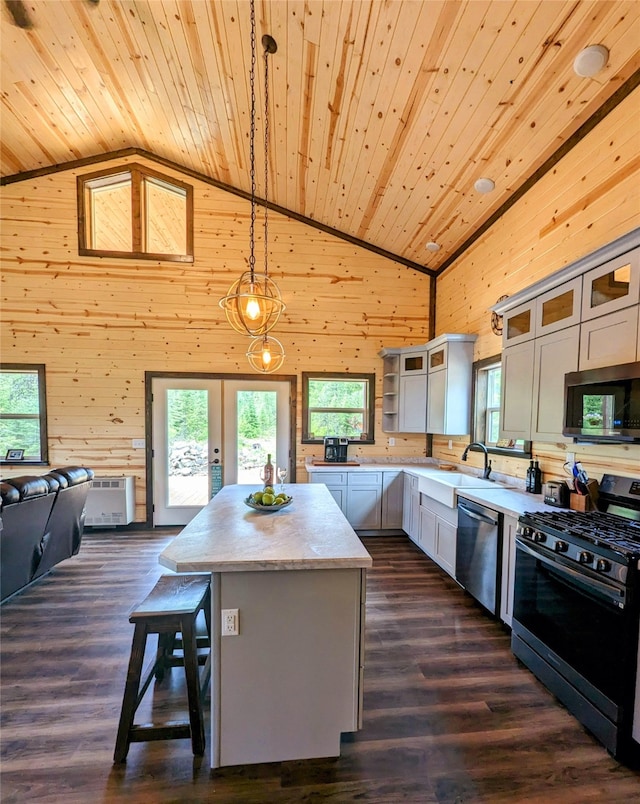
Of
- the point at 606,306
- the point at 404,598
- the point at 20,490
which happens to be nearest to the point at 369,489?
the point at 404,598

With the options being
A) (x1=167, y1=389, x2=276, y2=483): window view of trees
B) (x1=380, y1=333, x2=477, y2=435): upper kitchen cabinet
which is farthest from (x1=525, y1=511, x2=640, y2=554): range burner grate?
(x1=167, y1=389, x2=276, y2=483): window view of trees

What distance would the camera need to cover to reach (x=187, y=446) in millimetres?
4867

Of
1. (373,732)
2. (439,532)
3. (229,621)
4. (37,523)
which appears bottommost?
(373,732)

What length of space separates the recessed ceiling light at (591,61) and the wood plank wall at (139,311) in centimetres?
298

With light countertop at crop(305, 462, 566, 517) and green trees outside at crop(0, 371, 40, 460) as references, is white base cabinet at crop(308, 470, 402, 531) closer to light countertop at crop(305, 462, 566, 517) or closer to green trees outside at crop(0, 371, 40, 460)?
light countertop at crop(305, 462, 566, 517)

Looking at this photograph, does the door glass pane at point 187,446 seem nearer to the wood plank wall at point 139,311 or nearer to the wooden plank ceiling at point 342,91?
the wood plank wall at point 139,311

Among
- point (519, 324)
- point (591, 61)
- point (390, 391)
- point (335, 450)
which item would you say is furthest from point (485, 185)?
point (335, 450)

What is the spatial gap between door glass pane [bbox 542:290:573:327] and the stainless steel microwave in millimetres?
464

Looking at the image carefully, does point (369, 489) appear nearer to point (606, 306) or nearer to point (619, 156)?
point (606, 306)

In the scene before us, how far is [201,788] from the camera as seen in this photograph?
147 centimetres

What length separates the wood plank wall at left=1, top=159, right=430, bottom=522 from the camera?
15.3 ft

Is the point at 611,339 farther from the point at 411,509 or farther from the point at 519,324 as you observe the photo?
the point at 411,509

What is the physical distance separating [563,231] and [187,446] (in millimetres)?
Result: 4741

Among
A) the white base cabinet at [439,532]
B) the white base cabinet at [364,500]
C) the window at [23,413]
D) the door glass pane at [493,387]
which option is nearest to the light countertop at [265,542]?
the white base cabinet at [439,532]
